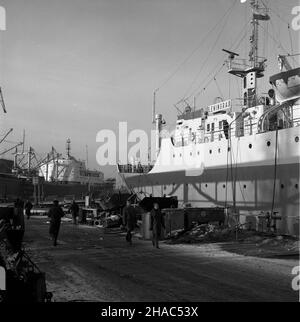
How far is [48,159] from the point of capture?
10888 cm

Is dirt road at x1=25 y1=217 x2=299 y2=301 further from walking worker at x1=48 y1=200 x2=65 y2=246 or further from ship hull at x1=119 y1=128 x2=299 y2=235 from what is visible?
ship hull at x1=119 y1=128 x2=299 y2=235

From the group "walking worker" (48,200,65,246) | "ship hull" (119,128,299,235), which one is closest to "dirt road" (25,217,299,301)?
"walking worker" (48,200,65,246)

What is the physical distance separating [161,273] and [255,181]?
14.9m

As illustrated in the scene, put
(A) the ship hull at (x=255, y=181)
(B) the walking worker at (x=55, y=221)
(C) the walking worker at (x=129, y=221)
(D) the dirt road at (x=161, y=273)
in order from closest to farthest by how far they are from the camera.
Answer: (D) the dirt road at (x=161, y=273), (B) the walking worker at (x=55, y=221), (C) the walking worker at (x=129, y=221), (A) the ship hull at (x=255, y=181)

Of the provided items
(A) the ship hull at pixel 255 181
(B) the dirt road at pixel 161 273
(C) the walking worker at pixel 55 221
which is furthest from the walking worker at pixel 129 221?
(A) the ship hull at pixel 255 181

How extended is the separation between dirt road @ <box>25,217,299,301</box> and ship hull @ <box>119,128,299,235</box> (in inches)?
258

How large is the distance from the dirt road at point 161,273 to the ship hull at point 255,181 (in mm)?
6547

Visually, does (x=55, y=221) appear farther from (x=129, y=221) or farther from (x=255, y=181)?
(x=255, y=181)

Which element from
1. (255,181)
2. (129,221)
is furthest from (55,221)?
(255,181)

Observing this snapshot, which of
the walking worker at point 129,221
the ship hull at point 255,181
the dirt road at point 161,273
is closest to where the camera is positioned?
the dirt road at point 161,273

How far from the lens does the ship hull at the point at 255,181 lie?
815 inches

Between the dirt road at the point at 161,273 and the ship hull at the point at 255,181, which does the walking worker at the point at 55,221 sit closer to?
the dirt road at the point at 161,273
